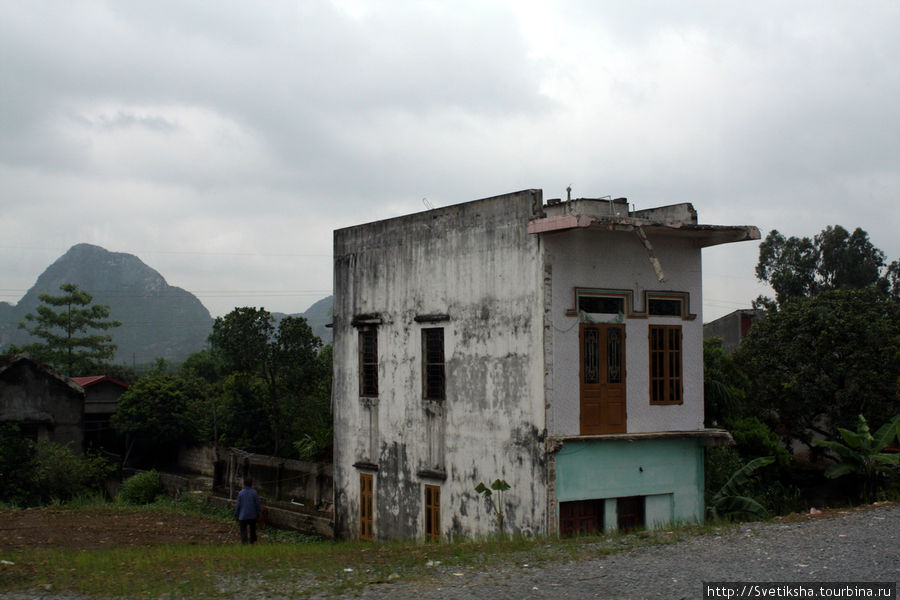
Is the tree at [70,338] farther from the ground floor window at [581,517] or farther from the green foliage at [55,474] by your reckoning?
the ground floor window at [581,517]

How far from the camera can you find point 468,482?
15820 mm

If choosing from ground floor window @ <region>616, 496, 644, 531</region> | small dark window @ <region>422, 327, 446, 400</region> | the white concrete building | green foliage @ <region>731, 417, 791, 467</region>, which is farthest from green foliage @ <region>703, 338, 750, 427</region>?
small dark window @ <region>422, 327, 446, 400</region>

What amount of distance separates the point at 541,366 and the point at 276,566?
213 inches

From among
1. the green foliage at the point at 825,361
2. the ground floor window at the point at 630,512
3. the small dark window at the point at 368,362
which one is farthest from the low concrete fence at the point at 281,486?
the green foliage at the point at 825,361

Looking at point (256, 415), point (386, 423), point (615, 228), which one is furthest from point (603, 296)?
point (256, 415)

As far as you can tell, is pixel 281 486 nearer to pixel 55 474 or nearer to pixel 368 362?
pixel 55 474

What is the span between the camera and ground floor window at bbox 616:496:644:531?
49.2 ft

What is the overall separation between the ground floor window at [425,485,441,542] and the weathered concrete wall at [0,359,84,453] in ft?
54.5

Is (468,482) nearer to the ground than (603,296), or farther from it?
nearer to the ground

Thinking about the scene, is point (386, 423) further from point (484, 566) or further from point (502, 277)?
point (484, 566)

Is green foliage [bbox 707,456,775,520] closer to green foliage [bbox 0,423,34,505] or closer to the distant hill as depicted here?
A: green foliage [bbox 0,423,34,505]

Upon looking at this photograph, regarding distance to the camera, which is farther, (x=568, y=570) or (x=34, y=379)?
(x=34, y=379)

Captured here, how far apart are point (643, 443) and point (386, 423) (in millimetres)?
5451

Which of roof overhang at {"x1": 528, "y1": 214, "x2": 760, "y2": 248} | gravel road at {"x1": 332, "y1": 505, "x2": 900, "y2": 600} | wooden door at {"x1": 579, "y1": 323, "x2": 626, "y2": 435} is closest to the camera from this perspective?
gravel road at {"x1": 332, "y1": 505, "x2": 900, "y2": 600}
